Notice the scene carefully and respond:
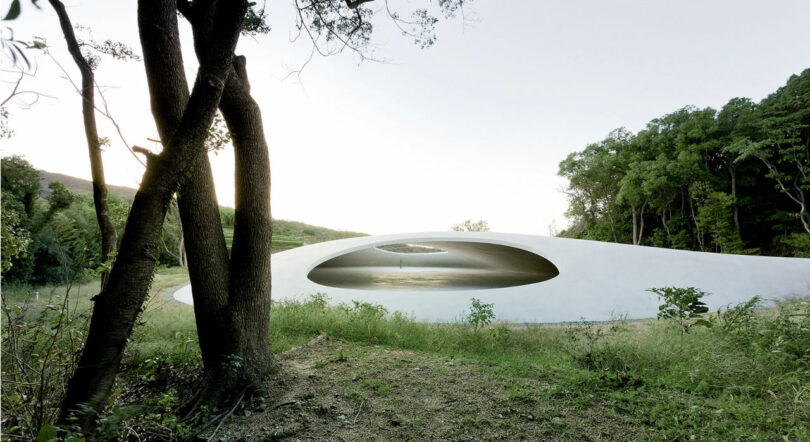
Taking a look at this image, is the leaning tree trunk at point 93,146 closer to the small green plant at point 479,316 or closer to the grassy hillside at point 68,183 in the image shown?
the small green plant at point 479,316

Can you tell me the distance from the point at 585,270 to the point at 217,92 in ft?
22.3

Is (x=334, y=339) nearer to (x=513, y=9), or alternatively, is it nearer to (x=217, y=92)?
(x=217, y=92)

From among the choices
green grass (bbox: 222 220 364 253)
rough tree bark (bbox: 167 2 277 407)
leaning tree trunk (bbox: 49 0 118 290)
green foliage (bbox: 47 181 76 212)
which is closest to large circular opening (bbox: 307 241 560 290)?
green grass (bbox: 222 220 364 253)

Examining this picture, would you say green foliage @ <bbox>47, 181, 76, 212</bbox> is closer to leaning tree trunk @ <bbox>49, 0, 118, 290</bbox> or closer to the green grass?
the green grass

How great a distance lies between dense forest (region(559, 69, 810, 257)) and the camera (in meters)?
14.5

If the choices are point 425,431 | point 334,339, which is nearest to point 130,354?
point 334,339

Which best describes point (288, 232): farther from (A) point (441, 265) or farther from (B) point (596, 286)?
(B) point (596, 286)

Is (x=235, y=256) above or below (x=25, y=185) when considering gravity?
below

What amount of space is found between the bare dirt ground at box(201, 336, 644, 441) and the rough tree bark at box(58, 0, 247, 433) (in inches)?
33.0

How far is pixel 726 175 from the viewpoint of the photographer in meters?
16.9

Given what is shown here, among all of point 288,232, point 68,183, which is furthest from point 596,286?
point 288,232

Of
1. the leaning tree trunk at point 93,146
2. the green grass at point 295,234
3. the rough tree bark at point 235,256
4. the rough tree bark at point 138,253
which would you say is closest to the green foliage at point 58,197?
the green grass at point 295,234

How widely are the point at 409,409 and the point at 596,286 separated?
5330 mm

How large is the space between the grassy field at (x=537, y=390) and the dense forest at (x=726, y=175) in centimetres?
1525
